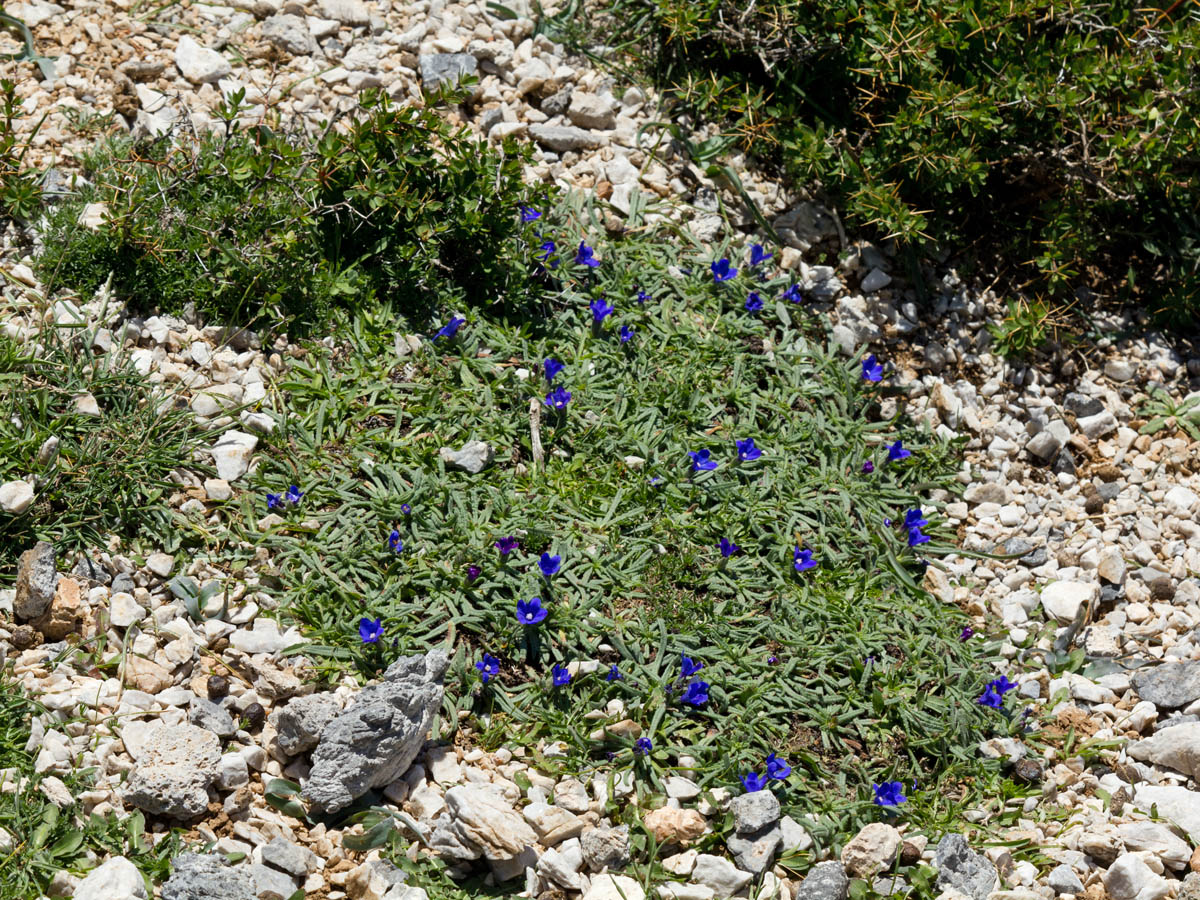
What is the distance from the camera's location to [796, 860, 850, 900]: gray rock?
3467 mm

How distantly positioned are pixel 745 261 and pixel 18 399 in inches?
Result: 123

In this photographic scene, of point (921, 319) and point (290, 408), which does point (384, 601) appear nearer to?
point (290, 408)

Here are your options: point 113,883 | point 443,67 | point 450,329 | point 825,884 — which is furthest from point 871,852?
point 443,67

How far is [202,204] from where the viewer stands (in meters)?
4.56

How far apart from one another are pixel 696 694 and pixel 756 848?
1.74 feet

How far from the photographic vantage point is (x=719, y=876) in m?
3.52

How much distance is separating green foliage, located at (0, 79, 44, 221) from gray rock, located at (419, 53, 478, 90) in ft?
5.79

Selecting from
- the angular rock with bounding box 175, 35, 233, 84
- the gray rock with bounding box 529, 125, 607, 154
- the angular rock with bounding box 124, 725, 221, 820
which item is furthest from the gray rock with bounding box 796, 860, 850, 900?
the angular rock with bounding box 175, 35, 233, 84

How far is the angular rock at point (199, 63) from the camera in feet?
17.0

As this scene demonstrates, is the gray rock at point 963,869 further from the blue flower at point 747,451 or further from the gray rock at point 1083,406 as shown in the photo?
the gray rock at point 1083,406

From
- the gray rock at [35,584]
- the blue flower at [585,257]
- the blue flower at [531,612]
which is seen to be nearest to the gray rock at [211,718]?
the gray rock at [35,584]

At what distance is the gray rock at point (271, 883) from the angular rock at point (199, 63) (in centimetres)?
359

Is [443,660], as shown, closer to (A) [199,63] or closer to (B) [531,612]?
(B) [531,612]

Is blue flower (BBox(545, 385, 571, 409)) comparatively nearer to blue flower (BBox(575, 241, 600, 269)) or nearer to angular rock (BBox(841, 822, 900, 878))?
blue flower (BBox(575, 241, 600, 269))
